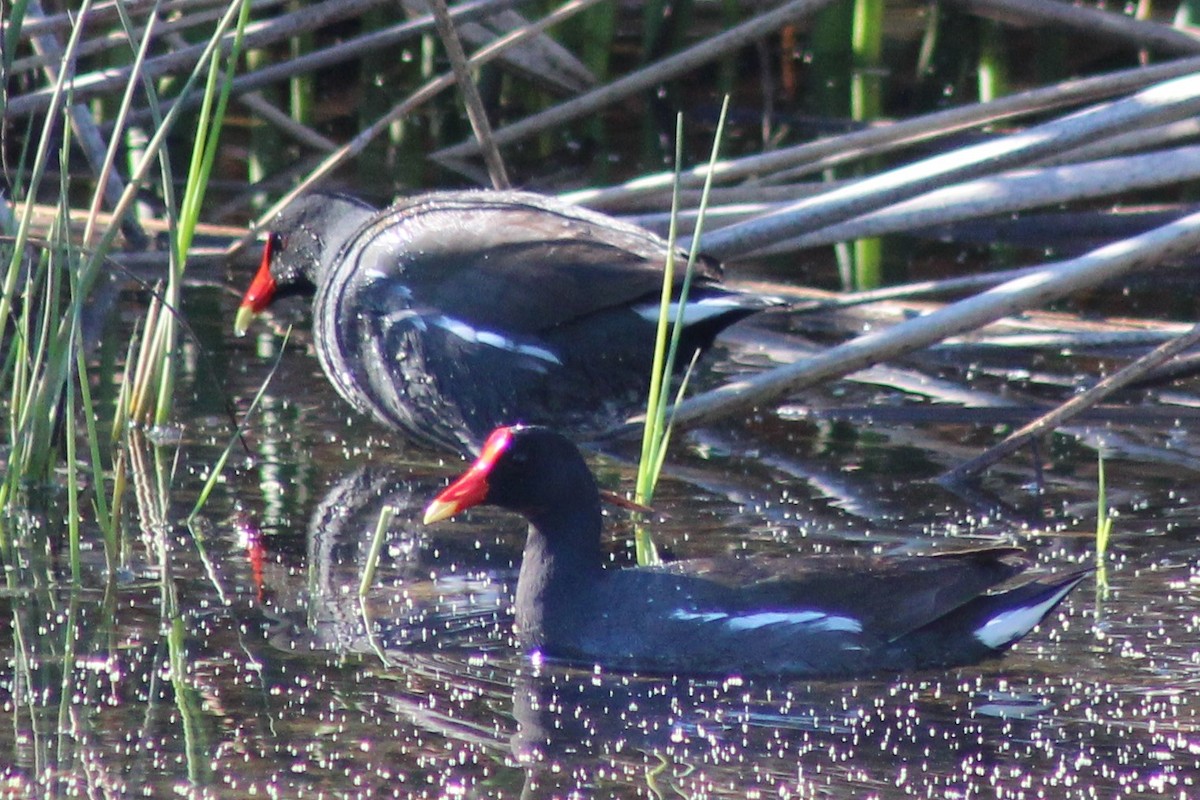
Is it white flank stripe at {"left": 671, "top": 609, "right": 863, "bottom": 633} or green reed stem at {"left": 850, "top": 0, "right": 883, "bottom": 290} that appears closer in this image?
white flank stripe at {"left": 671, "top": 609, "right": 863, "bottom": 633}

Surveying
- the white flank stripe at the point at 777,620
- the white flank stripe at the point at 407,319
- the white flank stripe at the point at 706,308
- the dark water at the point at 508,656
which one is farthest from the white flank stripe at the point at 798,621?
the white flank stripe at the point at 407,319

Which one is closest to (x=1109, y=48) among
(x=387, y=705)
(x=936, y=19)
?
(x=936, y=19)

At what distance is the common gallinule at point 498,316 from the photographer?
4742 millimetres

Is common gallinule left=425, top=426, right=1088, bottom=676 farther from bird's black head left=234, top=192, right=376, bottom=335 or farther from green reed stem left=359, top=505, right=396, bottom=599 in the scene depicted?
bird's black head left=234, top=192, right=376, bottom=335

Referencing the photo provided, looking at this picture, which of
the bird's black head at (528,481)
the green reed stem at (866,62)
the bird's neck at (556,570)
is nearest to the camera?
the bird's neck at (556,570)

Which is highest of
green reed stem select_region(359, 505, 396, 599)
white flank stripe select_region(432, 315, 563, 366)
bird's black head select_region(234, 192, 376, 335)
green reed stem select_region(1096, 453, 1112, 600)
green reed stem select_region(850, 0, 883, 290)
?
green reed stem select_region(850, 0, 883, 290)

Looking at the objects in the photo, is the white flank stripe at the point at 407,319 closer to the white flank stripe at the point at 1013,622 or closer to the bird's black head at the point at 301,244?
the bird's black head at the point at 301,244

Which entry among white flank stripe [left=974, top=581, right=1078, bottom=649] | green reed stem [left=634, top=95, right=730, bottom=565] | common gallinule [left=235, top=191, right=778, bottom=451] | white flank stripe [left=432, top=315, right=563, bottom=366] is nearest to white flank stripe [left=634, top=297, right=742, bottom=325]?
common gallinule [left=235, top=191, right=778, bottom=451]

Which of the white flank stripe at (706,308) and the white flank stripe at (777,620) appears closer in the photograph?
the white flank stripe at (777,620)

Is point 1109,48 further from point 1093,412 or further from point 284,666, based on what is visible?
point 284,666

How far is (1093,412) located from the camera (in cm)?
514

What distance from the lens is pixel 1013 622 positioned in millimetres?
3535

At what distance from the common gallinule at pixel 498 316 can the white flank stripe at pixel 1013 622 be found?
4.05 feet

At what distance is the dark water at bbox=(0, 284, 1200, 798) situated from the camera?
3.00m
